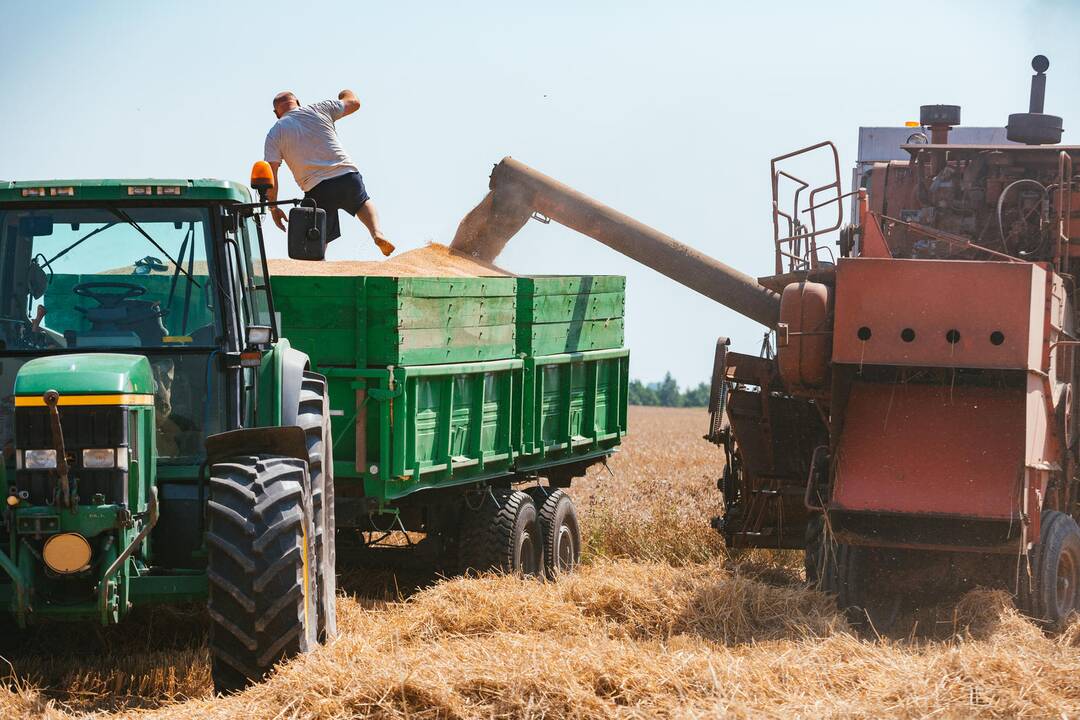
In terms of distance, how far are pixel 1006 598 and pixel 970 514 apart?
0.62 m

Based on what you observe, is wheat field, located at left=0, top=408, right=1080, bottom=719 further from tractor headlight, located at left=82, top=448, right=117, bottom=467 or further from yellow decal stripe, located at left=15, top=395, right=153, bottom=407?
yellow decal stripe, located at left=15, top=395, right=153, bottom=407

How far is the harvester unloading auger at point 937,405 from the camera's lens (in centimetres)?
852

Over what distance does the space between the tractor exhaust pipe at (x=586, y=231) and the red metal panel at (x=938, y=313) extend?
338 cm

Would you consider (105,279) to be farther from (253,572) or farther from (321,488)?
(253,572)

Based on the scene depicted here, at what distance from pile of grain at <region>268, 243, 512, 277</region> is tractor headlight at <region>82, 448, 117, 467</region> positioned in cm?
343

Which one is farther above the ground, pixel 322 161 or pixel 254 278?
pixel 322 161

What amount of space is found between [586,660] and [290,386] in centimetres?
194

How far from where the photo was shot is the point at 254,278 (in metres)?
7.26

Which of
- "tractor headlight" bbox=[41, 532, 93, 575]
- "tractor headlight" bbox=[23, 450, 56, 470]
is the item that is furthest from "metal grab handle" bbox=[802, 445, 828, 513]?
"tractor headlight" bbox=[23, 450, 56, 470]

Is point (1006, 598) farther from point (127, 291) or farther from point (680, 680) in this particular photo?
point (127, 291)

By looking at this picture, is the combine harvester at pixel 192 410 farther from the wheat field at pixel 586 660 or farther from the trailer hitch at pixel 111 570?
the wheat field at pixel 586 660

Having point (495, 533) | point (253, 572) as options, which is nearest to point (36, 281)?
point (253, 572)

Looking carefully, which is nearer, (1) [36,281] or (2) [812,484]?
(1) [36,281]

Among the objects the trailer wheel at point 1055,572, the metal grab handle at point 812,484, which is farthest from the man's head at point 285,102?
the trailer wheel at point 1055,572
